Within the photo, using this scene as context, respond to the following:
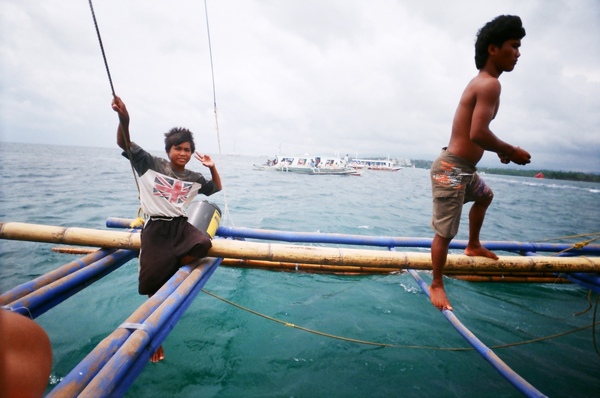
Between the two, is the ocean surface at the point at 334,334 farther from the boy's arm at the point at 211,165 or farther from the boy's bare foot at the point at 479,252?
the boy's bare foot at the point at 479,252

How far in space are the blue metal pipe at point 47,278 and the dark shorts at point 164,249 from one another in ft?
2.39

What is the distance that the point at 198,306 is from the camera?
4.21 metres

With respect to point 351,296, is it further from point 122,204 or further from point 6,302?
point 122,204

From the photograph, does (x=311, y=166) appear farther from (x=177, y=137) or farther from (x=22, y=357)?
(x=22, y=357)

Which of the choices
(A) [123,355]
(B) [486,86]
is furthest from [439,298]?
(A) [123,355]

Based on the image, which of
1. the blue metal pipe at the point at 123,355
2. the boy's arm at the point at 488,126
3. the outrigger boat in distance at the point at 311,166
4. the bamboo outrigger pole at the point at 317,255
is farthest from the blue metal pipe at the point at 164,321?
the outrigger boat in distance at the point at 311,166

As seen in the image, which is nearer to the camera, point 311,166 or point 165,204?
point 165,204

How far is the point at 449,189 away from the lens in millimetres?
2336

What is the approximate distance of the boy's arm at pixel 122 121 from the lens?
229 centimetres

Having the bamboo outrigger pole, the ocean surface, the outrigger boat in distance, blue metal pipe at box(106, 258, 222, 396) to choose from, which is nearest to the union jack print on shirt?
the bamboo outrigger pole

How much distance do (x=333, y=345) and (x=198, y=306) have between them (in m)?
2.36

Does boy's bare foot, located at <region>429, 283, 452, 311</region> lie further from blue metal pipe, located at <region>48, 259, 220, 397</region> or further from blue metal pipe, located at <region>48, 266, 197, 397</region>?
blue metal pipe, located at <region>48, 266, 197, 397</region>

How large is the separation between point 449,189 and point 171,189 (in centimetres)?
287

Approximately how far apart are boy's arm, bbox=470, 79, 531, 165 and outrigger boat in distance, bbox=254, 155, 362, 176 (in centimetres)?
4279
